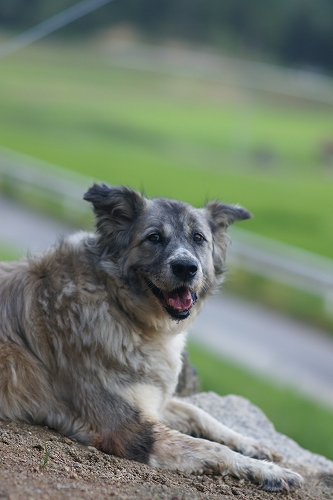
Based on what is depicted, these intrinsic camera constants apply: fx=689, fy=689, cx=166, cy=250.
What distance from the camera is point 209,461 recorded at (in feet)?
13.6

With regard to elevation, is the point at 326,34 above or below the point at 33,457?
above

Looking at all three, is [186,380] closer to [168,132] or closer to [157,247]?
[157,247]

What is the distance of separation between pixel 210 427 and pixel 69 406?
1.07 m

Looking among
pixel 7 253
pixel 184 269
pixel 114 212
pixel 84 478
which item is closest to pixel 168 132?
pixel 7 253

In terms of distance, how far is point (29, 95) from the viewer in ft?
138

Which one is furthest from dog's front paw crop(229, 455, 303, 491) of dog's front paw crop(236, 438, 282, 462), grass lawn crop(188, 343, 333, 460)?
grass lawn crop(188, 343, 333, 460)

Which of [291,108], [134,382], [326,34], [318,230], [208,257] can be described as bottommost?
[134,382]

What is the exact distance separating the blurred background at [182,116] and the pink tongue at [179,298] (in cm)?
1102

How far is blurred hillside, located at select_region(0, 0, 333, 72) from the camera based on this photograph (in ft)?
138

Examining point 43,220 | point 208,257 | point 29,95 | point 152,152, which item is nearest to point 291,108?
point 152,152

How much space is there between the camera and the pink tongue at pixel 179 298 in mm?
4484

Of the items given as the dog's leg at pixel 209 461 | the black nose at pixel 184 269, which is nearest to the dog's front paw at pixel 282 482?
the dog's leg at pixel 209 461

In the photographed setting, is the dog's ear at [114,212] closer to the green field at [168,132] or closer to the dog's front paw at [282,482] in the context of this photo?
→ the dog's front paw at [282,482]

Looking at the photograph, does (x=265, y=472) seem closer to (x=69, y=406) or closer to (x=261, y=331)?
(x=69, y=406)
